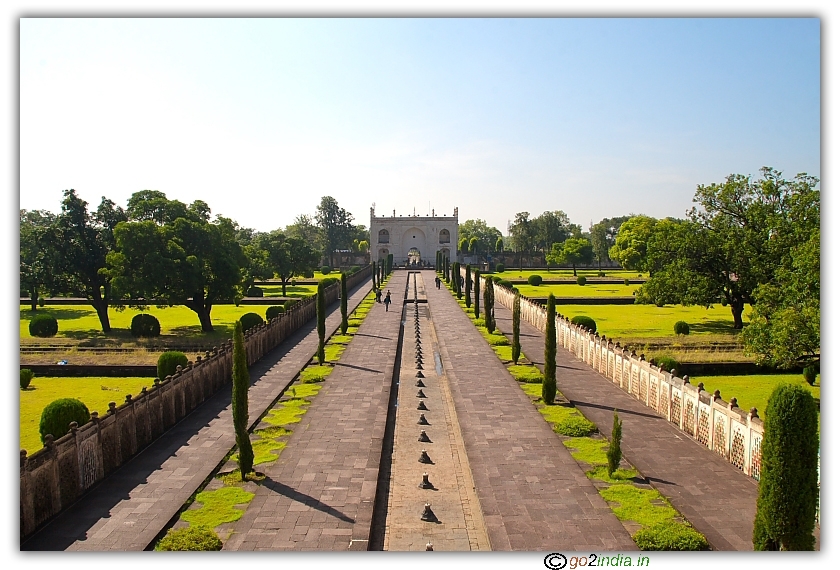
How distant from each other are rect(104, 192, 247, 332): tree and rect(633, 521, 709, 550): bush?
2106 centimetres

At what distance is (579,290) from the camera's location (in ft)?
157

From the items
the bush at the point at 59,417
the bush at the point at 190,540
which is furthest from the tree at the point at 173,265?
the bush at the point at 190,540

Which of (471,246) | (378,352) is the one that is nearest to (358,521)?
(378,352)

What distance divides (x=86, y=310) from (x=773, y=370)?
33105 mm

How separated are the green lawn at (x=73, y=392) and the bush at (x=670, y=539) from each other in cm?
1142

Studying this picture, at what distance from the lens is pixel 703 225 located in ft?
90.5

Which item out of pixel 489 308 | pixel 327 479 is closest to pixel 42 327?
pixel 489 308

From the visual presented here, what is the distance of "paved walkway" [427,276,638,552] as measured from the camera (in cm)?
841

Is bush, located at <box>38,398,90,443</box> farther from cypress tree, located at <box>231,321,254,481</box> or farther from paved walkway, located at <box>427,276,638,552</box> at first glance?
paved walkway, located at <box>427,276,638,552</box>

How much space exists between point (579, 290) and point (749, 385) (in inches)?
1213

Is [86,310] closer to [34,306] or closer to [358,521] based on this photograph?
[34,306]

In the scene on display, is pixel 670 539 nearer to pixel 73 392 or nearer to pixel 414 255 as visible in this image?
pixel 73 392

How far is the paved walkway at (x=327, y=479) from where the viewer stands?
8.38 meters

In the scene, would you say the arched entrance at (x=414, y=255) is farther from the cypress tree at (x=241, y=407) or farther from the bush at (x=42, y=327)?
the cypress tree at (x=241, y=407)
